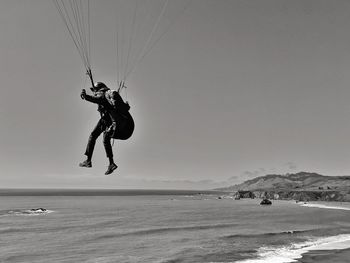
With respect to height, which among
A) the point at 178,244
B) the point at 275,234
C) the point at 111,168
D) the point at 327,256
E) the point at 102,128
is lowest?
the point at 327,256

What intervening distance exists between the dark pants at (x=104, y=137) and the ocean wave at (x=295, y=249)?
3280 cm

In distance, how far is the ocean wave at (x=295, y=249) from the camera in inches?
1569

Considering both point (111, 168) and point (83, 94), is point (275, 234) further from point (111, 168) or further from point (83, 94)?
point (83, 94)

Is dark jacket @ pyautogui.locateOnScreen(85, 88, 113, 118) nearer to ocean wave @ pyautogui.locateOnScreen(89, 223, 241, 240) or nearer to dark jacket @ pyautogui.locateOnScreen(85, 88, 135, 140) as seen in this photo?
dark jacket @ pyautogui.locateOnScreen(85, 88, 135, 140)

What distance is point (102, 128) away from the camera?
32.2ft

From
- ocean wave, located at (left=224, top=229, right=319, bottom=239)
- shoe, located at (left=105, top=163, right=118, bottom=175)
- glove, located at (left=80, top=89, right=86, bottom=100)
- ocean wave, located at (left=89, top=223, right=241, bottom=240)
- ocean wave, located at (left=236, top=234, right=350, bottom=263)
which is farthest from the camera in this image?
ocean wave, located at (left=89, top=223, right=241, bottom=240)

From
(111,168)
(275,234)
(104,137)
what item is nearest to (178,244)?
(275,234)

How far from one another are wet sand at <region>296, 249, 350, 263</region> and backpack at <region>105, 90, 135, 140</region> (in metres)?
34.1

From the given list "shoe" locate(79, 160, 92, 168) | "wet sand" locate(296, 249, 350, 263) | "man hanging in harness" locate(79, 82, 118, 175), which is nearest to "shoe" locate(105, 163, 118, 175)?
"man hanging in harness" locate(79, 82, 118, 175)

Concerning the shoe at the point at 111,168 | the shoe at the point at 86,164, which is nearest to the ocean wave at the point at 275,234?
the shoe at the point at 111,168

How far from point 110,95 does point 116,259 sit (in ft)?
115

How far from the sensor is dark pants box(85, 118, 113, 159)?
9.55 meters

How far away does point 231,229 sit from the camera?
6719 centimetres

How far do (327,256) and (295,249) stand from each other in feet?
19.8
